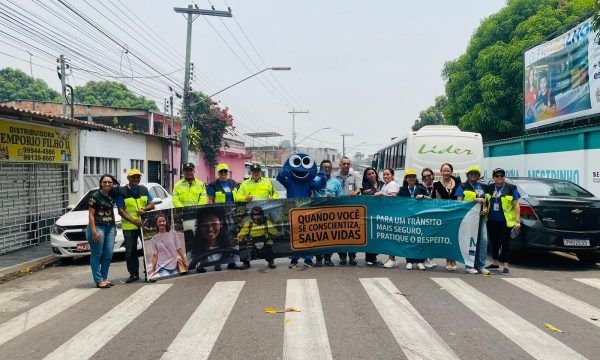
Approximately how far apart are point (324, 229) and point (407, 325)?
371 centimetres

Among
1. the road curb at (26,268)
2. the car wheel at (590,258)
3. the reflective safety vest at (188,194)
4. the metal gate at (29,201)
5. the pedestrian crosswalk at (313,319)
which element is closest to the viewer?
the pedestrian crosswalk at (313,319)

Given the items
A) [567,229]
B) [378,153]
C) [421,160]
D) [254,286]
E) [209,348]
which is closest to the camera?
[209,348]

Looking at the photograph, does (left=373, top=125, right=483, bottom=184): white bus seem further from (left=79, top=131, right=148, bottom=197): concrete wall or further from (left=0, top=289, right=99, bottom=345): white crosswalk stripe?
(left=0, top=289, right=99, bottom=345): white crosswalk stripe

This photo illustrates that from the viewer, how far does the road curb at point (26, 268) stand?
9.45m

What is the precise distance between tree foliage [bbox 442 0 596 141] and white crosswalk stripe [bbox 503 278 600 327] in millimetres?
19318

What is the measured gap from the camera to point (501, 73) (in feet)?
85.2

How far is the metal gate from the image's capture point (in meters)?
12.1

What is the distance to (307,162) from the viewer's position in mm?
9023

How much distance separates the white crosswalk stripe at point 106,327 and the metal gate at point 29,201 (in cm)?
636

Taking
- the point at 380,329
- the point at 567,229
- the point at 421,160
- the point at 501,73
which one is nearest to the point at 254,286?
the point at 380,329

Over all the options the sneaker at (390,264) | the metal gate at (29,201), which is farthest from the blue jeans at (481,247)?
the metal gate at (29,201)

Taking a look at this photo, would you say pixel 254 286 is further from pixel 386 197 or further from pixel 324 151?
pixel 324 151

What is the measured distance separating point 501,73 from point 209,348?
24.6m

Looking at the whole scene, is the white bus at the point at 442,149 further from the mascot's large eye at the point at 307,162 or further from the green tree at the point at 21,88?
the green tree at the point at 21,88
